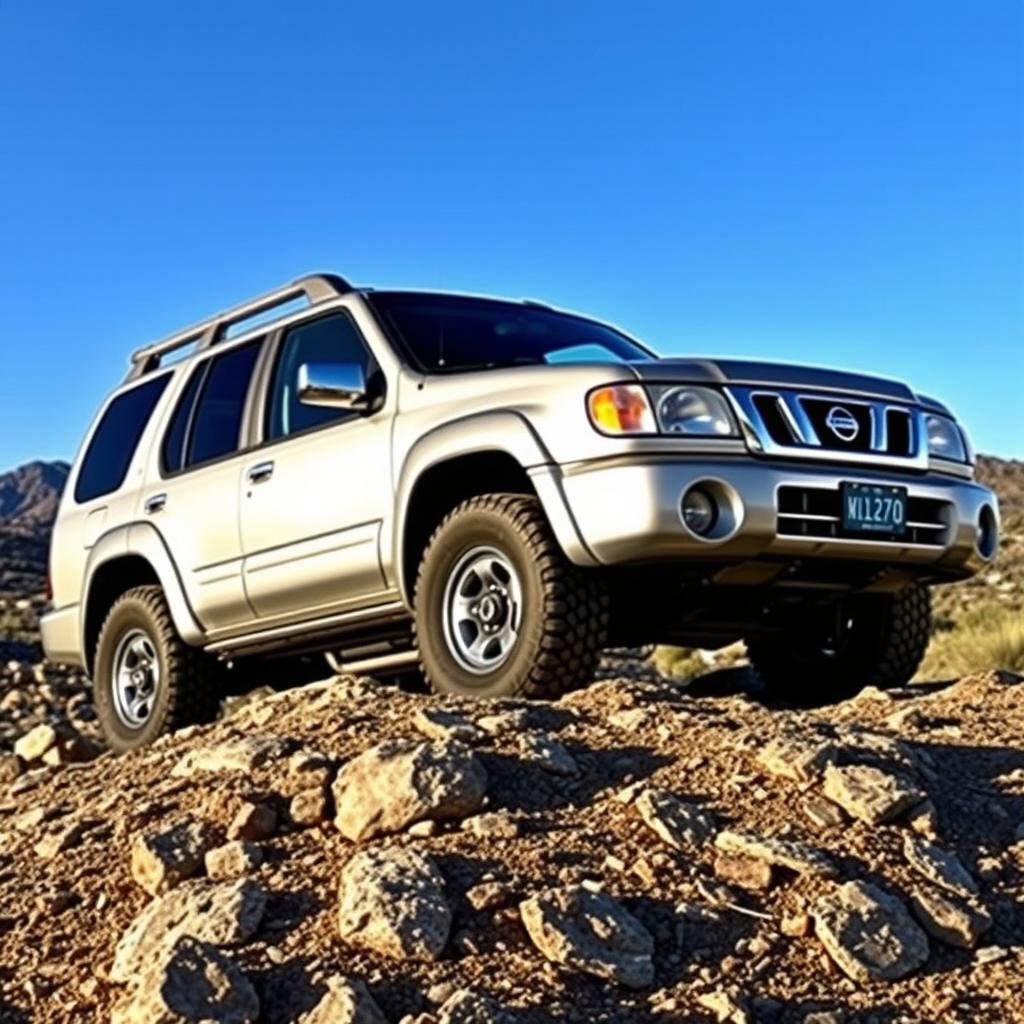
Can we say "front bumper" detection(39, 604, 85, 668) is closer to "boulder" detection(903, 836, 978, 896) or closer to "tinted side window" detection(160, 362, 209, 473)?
"tinted side window" detection(160, 362, 209, 473)

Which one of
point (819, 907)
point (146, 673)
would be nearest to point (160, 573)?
point (146, 673)

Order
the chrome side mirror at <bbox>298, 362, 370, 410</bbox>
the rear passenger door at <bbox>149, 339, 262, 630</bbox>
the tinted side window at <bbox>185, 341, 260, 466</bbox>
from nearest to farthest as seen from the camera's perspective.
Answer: the chrome side mirror at <bbox>298, 362, 370, 410</bbox>, the rear passenger door at <bbox>149, 339, 262, 630</bbox>, the tinted side window at <bbox>185, 341, 260, 466</bbox>

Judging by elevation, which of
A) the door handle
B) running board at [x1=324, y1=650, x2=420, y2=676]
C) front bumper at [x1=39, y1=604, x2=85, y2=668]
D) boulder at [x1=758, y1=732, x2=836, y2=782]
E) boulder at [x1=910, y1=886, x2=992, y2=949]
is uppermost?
the door handle

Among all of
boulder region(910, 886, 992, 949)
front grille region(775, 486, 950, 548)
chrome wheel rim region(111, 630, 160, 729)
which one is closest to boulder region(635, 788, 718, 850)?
boulder region(910, 886, 992, 949)

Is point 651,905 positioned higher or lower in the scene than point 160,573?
lower

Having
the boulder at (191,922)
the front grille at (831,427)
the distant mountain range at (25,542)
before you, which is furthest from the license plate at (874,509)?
the distant mountain range at (25,542)

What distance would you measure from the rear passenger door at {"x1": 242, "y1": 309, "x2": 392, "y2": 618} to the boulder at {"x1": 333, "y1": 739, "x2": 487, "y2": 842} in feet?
7.33

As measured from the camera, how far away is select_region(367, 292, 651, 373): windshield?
6977mm

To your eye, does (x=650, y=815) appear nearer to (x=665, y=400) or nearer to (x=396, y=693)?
(x=396, y=693)

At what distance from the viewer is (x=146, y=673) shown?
26.6 ft

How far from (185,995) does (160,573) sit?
4541 millimetres

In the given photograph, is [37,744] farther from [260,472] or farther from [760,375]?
[760,375]

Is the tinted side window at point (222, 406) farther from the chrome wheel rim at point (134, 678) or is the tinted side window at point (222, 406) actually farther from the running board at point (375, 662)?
the running board at point (375, 662)

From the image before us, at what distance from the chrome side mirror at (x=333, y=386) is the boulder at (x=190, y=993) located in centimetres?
320
